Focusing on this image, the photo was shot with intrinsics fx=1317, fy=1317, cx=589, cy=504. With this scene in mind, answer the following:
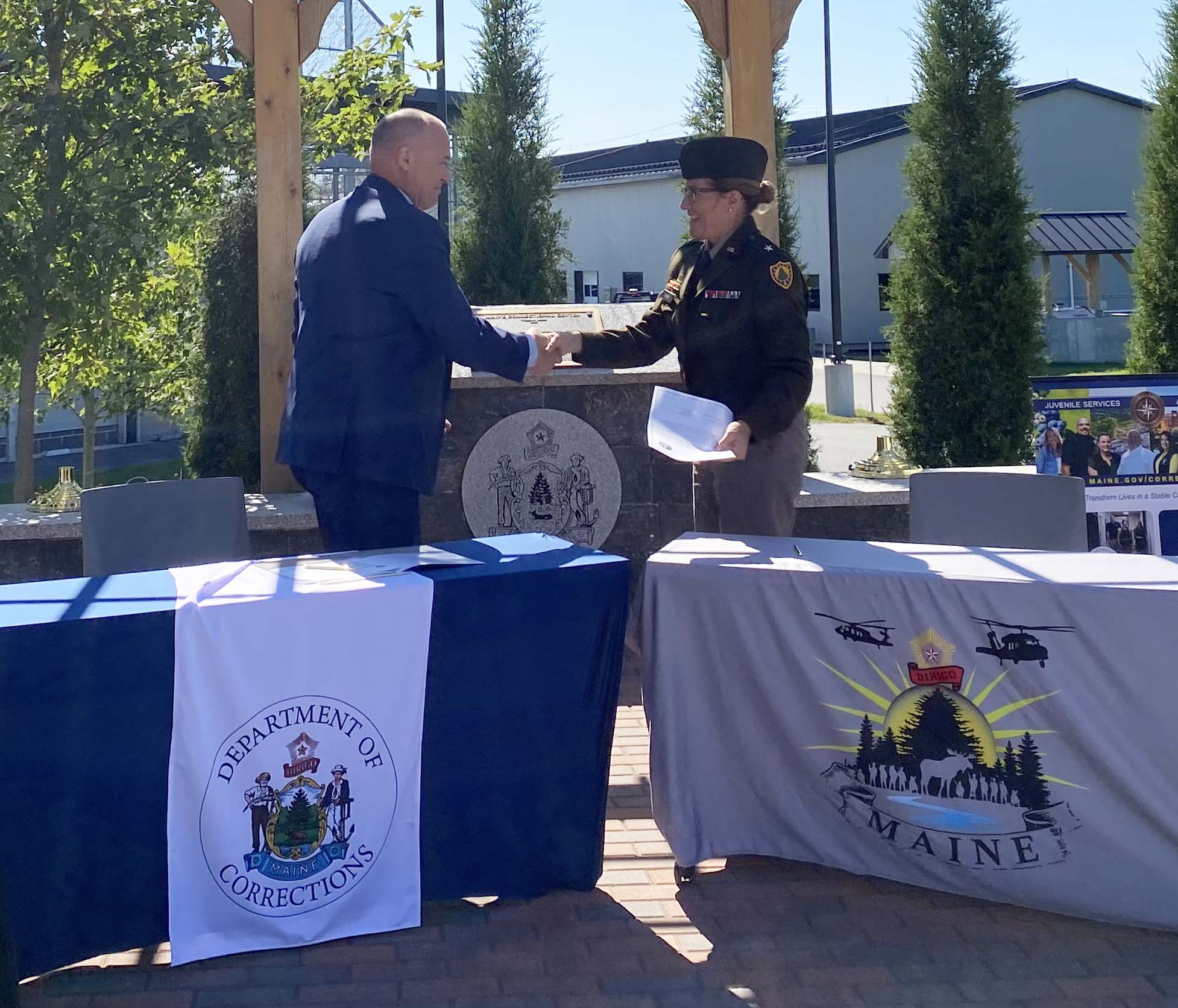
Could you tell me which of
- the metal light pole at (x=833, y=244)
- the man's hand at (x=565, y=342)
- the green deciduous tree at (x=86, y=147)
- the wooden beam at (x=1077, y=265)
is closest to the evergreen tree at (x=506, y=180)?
the green deciduous tree at (x=86, y=147)

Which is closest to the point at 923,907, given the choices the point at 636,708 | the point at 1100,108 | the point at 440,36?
the point at 636,708

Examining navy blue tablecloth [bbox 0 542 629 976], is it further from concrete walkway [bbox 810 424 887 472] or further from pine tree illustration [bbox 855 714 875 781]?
concrete walkway [bbox 810 424 887 472]

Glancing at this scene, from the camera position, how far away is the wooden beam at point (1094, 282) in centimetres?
3153

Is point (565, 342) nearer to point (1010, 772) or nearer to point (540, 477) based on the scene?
point (540, 477)

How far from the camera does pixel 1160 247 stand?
10.5m

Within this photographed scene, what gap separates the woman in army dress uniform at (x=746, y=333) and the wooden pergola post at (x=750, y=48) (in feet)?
7.91

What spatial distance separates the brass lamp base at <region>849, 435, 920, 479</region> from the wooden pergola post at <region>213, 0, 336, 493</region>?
9.97 ft

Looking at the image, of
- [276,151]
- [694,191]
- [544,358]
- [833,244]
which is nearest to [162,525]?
[544,358]

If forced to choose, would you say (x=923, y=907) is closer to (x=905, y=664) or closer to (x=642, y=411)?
(x=905, y=664)

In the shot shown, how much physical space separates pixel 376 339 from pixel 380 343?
0.7 inches

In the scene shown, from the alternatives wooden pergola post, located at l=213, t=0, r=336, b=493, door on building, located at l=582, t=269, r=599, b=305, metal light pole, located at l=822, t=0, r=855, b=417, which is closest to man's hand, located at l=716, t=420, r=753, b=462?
wooden pergola post, located at l=213, t=0, r=336, b=493

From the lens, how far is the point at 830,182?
2309 cm

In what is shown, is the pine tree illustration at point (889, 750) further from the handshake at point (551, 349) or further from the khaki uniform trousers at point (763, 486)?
the handshake at point (551, 349)

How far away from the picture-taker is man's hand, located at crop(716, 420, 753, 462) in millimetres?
3834
